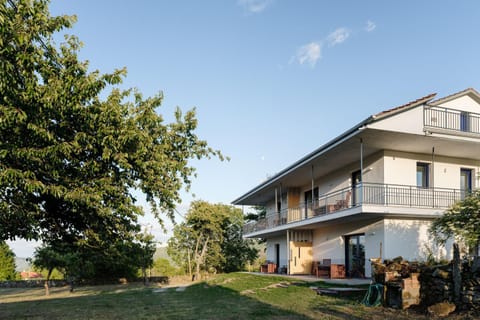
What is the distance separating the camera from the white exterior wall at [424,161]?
61.7 ft

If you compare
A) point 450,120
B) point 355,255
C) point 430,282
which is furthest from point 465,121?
point 430,282

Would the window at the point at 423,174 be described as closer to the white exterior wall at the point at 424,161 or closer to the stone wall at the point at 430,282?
the white exterior wall at the point at 424,161

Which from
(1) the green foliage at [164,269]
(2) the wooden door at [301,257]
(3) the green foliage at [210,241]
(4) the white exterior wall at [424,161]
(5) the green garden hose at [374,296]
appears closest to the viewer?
(5) the green garden hose at [374,296]

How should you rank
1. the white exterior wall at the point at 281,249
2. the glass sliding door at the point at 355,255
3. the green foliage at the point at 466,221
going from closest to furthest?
the green foliage at the point at 466,221
the glass sliding door at the point at 355,255
the white exterior wall at the point at 281,249

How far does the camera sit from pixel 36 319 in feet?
36.0

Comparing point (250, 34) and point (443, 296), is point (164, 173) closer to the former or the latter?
point (443, 296)

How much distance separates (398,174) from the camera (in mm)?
18906

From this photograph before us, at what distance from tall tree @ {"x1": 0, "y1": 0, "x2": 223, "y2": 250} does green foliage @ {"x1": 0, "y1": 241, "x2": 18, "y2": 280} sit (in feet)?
108

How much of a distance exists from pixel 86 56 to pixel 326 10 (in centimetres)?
1426

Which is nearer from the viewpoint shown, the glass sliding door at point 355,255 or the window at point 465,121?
the window at point 465,121

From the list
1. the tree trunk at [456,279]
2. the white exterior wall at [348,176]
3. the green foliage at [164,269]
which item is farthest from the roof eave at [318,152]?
the green foliage at [164,269]

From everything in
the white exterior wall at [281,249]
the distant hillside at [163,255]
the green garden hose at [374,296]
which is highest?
the green garden hose at [374,296]

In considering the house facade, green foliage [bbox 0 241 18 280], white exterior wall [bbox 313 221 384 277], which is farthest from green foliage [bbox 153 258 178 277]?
the house facade

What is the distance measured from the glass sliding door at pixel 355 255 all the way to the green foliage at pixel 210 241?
53.2 feet
